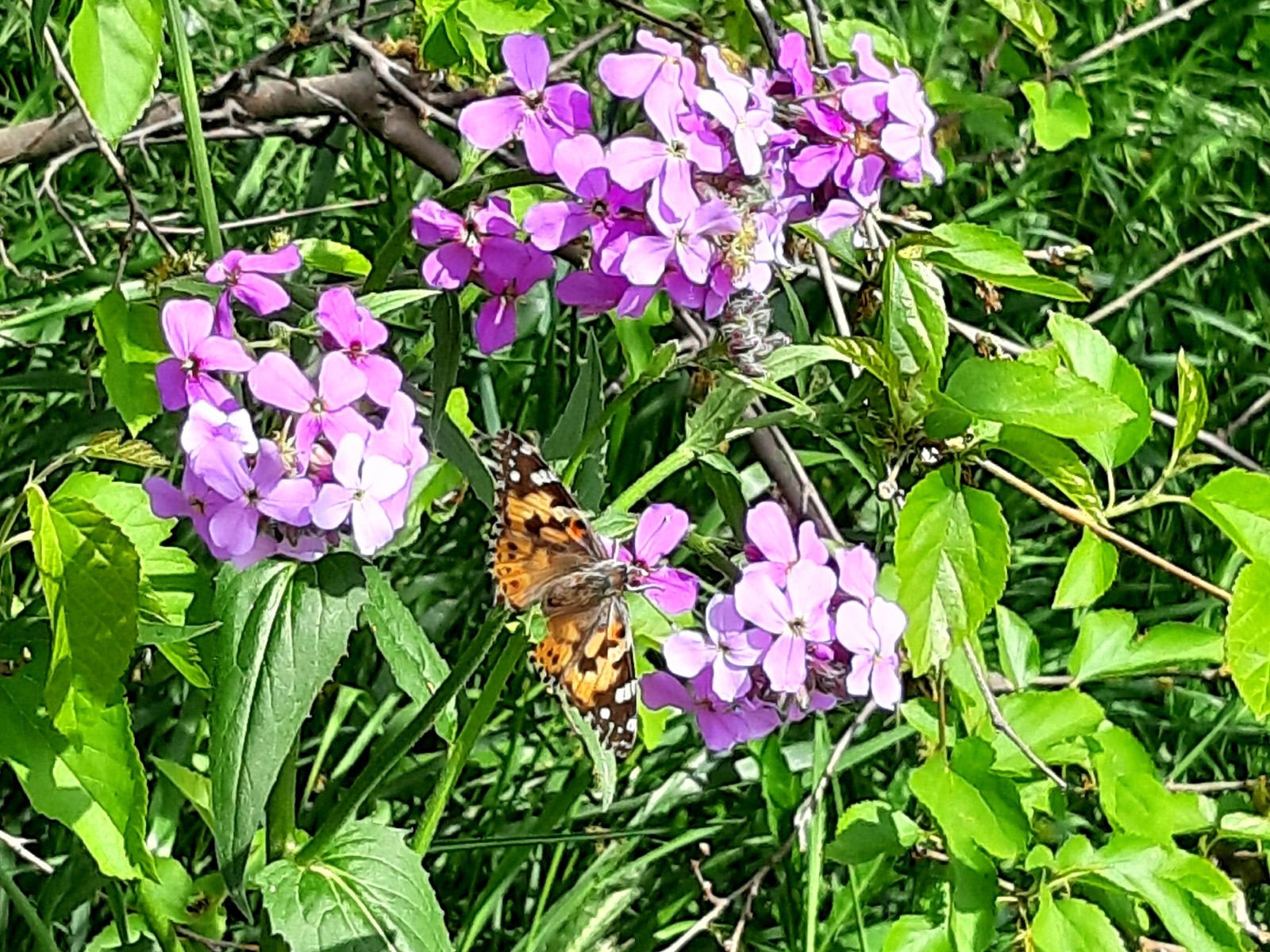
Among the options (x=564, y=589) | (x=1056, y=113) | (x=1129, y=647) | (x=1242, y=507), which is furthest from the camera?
(x=1056, y=113)

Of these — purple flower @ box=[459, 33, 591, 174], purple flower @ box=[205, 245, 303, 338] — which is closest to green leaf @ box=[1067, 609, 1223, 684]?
purple flower @ box=[459, 33, 591, 174]

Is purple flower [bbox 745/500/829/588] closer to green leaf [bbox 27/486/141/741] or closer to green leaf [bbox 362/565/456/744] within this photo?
green leaf [bbox 362/565/456/744]

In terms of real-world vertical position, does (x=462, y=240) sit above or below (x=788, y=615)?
above

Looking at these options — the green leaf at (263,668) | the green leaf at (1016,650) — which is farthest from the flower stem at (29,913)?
the green leaf at (1016,650)

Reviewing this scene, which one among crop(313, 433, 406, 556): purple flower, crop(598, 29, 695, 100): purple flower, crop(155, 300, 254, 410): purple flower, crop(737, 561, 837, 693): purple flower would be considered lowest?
crop(737, 561, 837, 693): purple flower

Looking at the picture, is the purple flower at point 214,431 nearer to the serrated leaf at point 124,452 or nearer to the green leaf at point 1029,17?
the serrated leaf at point 124,452

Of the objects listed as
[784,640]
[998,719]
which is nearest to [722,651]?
[784,640]

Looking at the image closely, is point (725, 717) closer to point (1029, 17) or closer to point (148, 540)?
point (148, 540)

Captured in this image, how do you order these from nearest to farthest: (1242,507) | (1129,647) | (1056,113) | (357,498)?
(357,498), (1242,507), (1129,647), (1056,113)
